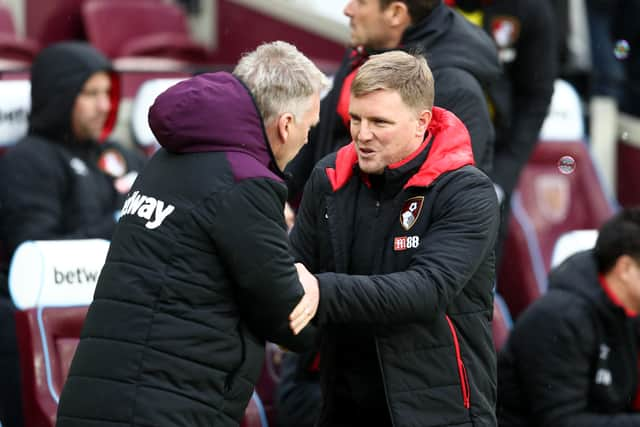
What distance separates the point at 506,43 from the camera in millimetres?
5648

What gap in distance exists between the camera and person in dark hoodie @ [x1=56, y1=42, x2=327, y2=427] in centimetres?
285

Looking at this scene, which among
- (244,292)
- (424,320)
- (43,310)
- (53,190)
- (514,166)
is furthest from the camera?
(514,166)

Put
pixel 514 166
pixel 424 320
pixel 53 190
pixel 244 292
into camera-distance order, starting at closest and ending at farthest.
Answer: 1. pixel 244 292
2. pixel 424 320
3. pixel 53 190
4. pixel 514 166

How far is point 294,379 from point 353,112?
1317 millimetres

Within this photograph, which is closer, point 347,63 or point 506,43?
point 347,63

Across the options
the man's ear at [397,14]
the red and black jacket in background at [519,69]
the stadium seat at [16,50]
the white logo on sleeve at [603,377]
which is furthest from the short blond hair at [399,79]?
the stadium seat at [16,50]

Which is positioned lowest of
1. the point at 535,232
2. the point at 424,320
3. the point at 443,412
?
the point at 535,232

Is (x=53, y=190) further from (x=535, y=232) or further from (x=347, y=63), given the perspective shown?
(x=535, y=232)

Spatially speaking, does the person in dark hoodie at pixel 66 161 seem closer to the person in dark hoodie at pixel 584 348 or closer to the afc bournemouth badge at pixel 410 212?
the person in dark hoodie at pixel 584 348

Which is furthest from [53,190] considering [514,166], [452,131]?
[452,131]

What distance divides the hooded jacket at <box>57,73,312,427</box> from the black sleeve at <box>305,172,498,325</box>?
0.74ft

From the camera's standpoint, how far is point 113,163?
224 inches

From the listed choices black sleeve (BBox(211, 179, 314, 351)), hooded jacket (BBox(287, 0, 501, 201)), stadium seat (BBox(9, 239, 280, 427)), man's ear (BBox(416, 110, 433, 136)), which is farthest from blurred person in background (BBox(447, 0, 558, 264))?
black sleeve (BBox(211, 179, 314, 351))

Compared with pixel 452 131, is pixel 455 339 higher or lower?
lower
